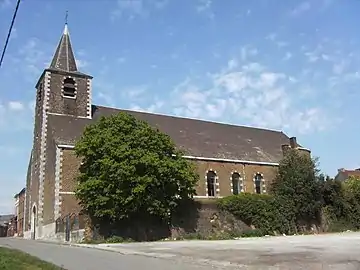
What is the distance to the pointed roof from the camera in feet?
146

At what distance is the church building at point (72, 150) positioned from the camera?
3642cm

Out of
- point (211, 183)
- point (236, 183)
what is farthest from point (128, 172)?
point (236, 183)

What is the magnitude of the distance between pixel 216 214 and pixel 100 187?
12.3m

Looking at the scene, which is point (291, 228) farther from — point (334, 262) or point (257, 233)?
point (334, 262)

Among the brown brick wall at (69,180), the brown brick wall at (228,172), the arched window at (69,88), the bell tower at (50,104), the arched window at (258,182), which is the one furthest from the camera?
the arched window at (258,182)

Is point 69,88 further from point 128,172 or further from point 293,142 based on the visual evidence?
point 293,142

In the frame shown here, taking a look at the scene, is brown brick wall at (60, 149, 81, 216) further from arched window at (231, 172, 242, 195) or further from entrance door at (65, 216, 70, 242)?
arched window at (231, 172, 242, 195)

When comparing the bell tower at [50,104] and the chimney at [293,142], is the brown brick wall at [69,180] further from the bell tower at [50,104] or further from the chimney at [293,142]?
the chimney at [293,142]

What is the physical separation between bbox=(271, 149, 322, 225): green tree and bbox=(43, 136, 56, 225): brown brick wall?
65.6ft

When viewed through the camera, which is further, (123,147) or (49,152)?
(49,152)

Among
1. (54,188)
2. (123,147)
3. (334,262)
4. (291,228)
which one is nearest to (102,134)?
(123,147)

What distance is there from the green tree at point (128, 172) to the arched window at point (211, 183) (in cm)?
902

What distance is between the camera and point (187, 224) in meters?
36.4

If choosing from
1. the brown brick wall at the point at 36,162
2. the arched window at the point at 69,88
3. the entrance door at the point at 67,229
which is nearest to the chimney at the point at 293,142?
the arched window at the point at 69,88
